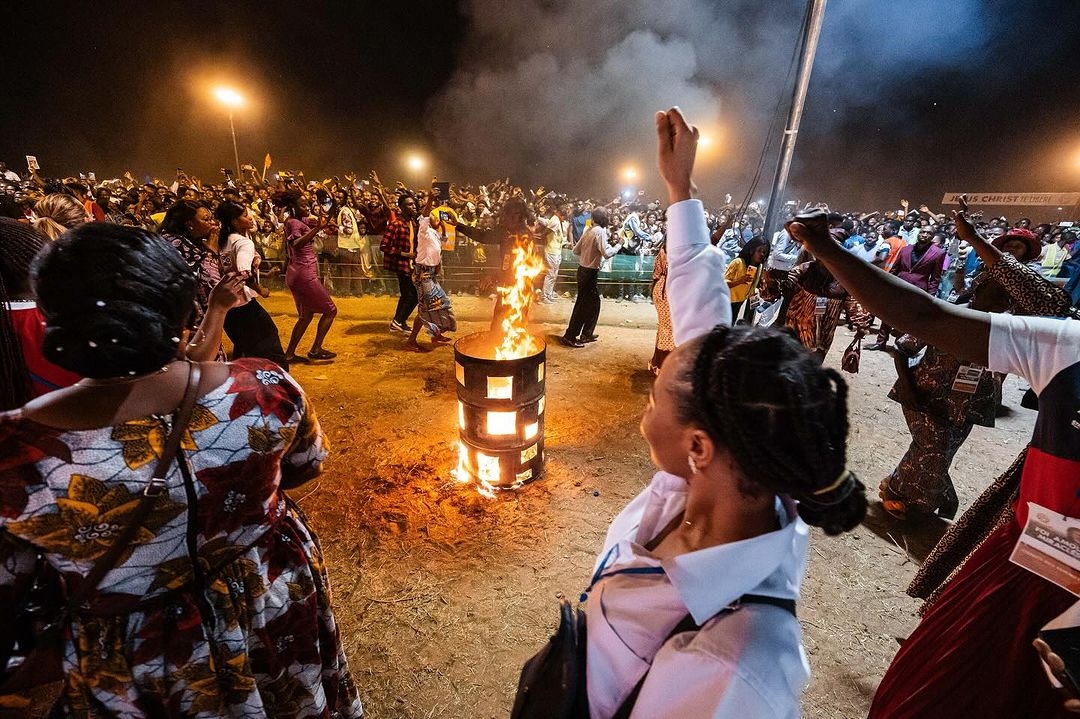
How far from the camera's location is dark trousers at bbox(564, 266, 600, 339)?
870 centimetres

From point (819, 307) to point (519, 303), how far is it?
15.4 ft

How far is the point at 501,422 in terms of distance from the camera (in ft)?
13.6

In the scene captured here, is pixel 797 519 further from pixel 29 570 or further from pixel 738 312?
pixel 738 312

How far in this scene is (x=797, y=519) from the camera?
112 centimetres

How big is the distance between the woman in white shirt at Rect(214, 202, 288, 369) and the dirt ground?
45.3 inches

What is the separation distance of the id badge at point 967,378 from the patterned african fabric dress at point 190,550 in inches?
192

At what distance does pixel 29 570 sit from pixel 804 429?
213cm

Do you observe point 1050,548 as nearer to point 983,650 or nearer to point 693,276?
point 983,650

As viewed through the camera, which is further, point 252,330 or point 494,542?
point 252,330

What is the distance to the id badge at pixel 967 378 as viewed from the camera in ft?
12.0

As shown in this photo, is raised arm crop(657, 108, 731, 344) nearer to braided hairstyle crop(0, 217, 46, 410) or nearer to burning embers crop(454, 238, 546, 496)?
burning embers crop(454, 238, 546, 496)

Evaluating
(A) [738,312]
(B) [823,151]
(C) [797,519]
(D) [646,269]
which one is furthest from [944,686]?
(B) [823,151]

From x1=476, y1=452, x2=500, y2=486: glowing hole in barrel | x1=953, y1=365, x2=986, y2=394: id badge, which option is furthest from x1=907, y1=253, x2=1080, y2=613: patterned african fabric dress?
x1=476, y1=452, x2=500, y2=486: glowing hole in barrel

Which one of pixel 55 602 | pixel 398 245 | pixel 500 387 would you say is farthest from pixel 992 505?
pixel 398 245
